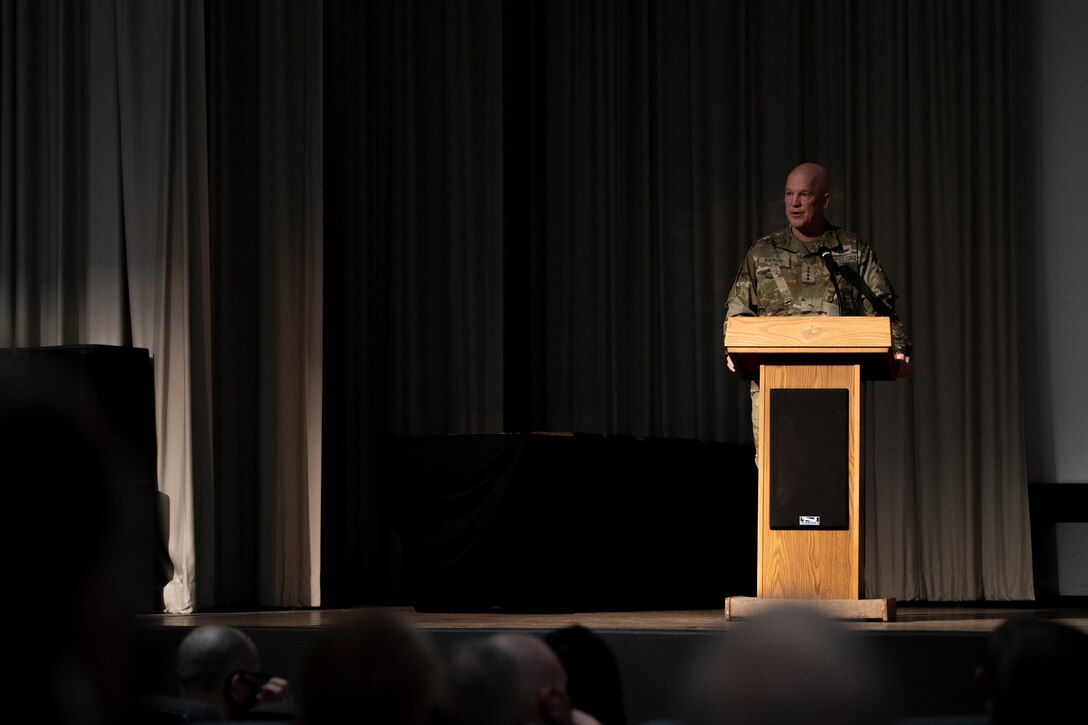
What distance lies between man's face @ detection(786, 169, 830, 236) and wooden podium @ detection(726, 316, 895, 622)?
2.12ft

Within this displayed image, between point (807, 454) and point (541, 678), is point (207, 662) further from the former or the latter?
point (807, 454)

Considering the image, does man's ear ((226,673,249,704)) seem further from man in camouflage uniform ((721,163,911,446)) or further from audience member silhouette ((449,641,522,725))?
man in camouflage uniform ((721,163,911,446))

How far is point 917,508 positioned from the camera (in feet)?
23.7

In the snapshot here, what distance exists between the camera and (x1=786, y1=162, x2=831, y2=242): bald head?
4.86 metres

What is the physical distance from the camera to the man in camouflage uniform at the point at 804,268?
490 cm

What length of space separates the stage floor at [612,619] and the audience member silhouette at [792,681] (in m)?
3.20

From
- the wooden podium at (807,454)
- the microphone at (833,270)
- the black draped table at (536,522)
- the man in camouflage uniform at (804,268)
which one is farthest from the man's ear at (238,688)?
the black draped table at (536,522)

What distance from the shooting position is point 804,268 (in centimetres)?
504

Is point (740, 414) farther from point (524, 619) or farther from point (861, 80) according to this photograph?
point (524, 619)

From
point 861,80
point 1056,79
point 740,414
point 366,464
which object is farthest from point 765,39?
point 366,464

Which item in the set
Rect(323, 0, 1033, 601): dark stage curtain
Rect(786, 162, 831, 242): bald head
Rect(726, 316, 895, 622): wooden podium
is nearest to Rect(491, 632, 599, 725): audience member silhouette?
Rect(726, 316, 895, 622): wooden podium

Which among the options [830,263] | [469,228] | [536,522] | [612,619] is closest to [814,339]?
[830,263]

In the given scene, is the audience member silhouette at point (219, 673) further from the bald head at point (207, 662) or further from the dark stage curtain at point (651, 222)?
the dark stage curtain at point (651, 222)

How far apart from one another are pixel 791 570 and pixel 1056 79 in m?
3.95
